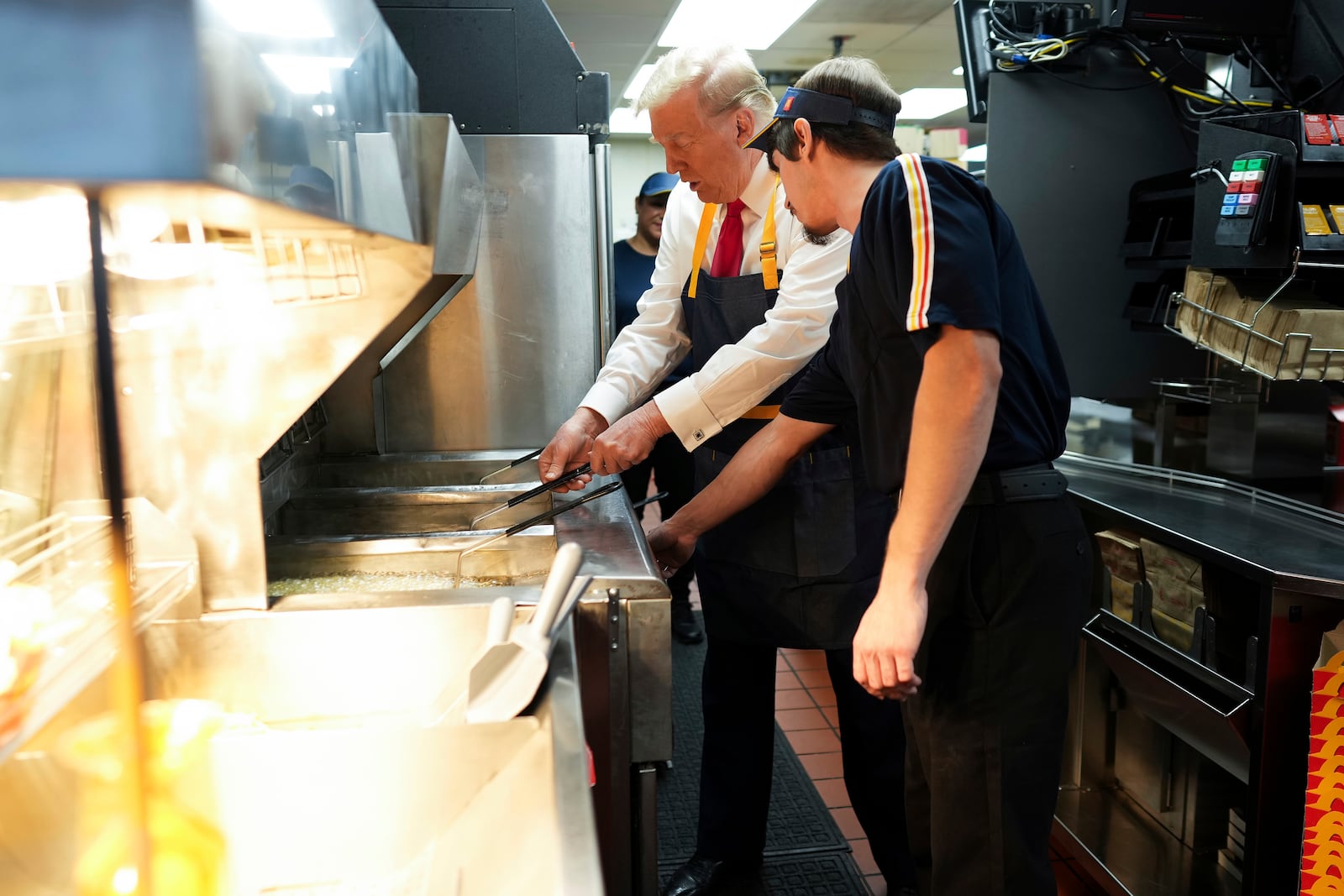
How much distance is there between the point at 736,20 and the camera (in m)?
6.10

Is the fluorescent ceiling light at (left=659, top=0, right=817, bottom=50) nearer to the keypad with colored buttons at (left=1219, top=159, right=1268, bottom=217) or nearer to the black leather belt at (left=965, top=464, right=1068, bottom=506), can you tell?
the keypad with colored buttons at (left=1219, top=159, right=1268, bottom=217)

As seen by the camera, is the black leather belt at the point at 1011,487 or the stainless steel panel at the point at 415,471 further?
the stainless steel panel at the point at 415,471

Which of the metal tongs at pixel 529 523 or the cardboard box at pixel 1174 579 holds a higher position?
the metal tongs at pixel 529 523

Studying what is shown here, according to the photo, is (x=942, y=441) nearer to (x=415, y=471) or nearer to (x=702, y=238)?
(x=702, y=238)

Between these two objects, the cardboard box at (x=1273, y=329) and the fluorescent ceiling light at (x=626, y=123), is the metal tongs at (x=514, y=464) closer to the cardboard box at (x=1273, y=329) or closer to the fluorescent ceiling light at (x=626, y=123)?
the cardboard box at (x=1273, y=329)

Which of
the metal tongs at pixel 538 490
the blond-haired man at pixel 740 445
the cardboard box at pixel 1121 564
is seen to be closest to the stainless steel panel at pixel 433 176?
the metal tongs at pixel 538 490

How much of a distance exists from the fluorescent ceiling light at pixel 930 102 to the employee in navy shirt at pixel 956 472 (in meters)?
7.29

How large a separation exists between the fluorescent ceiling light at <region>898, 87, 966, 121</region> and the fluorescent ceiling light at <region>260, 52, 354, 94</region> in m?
8.10

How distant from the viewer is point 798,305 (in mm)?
1827

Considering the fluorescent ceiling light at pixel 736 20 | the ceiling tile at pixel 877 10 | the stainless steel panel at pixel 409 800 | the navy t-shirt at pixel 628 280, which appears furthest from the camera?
the ceiling tile at pixel 877 10

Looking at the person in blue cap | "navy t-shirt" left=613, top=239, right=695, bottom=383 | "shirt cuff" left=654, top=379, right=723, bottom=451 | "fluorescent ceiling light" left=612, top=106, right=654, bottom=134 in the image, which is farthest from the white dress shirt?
"fluorescent ceiling light" left=612, top=106, right=654, bottom=134

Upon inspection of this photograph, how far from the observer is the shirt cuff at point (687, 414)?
1.88m

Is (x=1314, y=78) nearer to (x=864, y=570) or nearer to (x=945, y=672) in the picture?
(x=864, y=570)

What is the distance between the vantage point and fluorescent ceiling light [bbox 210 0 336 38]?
55cm
